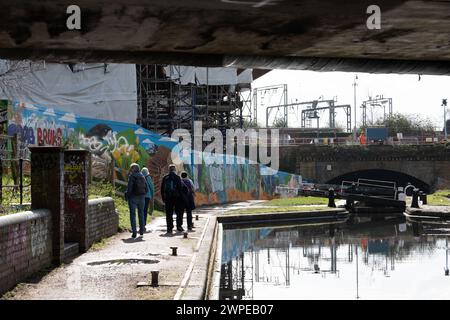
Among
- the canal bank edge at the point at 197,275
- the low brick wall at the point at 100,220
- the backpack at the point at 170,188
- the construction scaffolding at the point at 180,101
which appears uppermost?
the construction scaffolding at the point at 180,101

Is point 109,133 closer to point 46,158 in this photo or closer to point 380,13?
point 46,158

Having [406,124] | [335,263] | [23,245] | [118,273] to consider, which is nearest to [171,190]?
[335,263]

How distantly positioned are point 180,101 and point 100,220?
32.5 meters

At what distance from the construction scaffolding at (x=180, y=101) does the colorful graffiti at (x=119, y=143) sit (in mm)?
6661

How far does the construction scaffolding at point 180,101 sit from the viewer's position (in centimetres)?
4172

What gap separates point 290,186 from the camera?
44.2 m

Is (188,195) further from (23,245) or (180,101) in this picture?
(180,101)

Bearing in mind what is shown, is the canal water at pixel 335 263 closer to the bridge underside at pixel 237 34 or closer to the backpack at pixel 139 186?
the backpack at pixel 139 186

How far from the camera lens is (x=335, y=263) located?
607 inches

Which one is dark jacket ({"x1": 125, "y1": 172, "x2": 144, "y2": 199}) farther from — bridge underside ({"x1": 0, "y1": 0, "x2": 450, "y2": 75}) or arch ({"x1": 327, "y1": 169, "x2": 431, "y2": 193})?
arch ({"x1": 327, "y1": 169, "x2": 431, "y2": 193})

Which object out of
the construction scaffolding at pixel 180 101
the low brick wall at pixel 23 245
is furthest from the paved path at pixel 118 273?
the construction scaffolding at pixel 180 101

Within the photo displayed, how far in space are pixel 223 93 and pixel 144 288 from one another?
40461 millimetres

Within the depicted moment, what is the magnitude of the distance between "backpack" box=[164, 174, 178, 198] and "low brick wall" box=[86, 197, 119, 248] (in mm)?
1290

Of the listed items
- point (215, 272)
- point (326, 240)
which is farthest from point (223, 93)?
point (215, 272)
